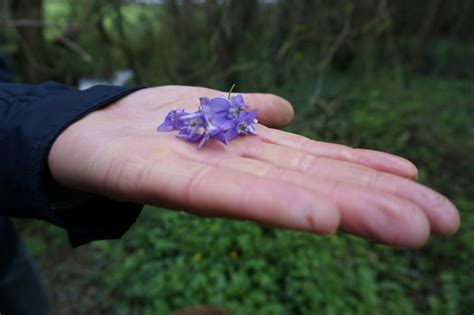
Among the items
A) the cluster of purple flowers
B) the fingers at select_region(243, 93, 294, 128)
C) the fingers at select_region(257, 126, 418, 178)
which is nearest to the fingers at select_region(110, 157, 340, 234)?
the cluster of purple flowers

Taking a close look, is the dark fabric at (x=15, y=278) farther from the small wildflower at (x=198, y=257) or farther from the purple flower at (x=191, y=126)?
the small wildflower at (x=198, y=257)

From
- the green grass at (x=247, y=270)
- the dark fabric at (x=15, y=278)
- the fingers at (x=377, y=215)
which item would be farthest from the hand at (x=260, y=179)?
the green grass at (x=247, y=270)

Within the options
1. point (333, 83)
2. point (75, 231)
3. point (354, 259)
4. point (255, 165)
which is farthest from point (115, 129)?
point (333, 83)

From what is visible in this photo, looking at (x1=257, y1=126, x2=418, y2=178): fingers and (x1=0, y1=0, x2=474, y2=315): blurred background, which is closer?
(x1=257, y1=126, x2=418, y2=178): fingers

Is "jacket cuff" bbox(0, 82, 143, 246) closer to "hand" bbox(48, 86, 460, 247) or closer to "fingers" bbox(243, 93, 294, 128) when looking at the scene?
"hand" bbox(48, 86, 460, 247)

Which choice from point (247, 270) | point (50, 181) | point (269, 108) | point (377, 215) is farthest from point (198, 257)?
point (377, 215)
